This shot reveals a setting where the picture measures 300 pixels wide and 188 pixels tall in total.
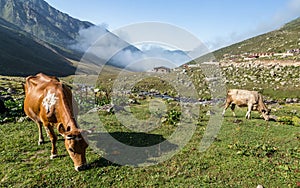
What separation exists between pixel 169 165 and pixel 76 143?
509 cm

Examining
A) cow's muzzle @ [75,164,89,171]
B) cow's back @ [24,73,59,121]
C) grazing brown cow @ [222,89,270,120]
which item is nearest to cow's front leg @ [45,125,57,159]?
cow's back @ [24,73,59,121]

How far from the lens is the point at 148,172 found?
42.3 ft

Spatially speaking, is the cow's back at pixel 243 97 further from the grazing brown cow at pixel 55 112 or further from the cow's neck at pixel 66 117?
the cow's neck at pixel 66 117

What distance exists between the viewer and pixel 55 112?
12992 millimetres

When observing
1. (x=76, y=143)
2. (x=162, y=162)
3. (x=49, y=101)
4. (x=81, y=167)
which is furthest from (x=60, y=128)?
(x=162, y=162)

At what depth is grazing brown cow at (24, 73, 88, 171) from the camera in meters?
11.3

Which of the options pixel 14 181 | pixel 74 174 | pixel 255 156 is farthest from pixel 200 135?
pixel 14 181

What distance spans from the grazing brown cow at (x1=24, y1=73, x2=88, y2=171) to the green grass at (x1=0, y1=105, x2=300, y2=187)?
941 mm

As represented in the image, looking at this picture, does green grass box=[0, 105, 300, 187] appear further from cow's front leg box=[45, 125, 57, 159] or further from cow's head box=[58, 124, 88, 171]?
cow's head box=[58, 124, 88, 171]

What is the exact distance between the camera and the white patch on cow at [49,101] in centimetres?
1314

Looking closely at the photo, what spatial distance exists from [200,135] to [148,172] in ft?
26.1

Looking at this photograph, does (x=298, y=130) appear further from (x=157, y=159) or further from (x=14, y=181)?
(x=14, y=181)

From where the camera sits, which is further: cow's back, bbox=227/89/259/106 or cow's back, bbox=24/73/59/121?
cow's back, bbox=227/89/259/106

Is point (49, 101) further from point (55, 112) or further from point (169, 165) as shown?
point (169, 165)
